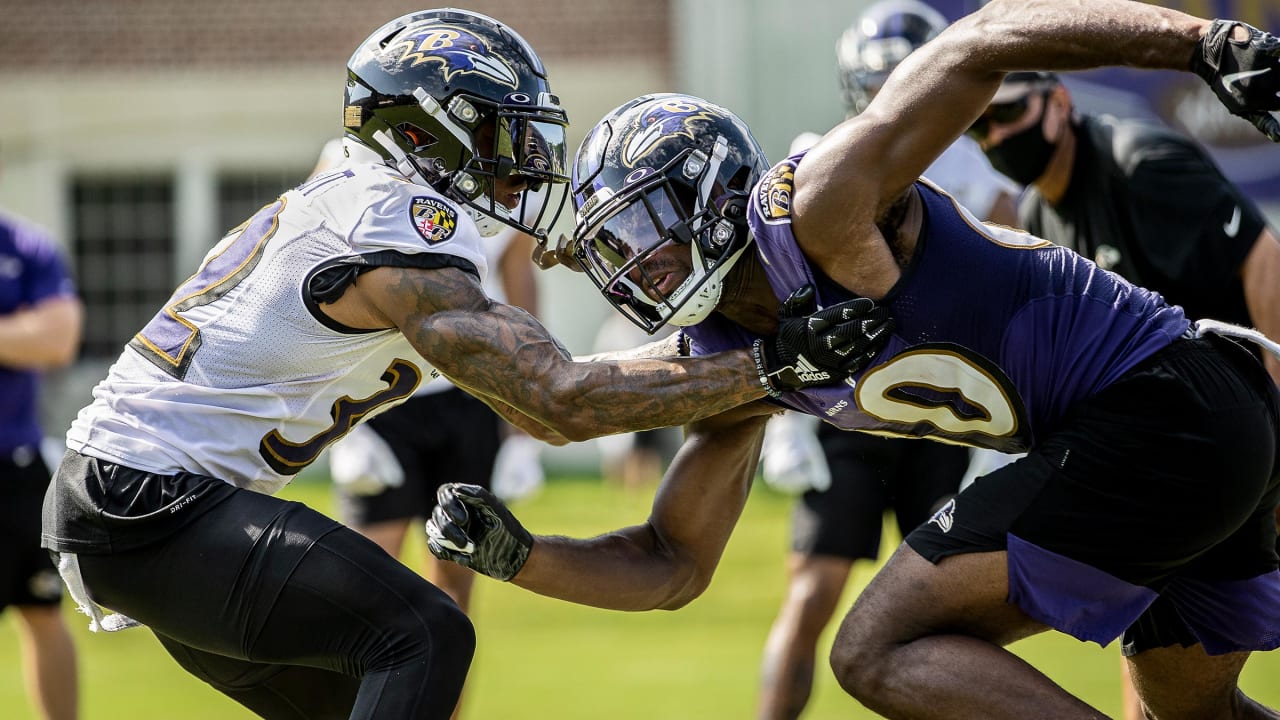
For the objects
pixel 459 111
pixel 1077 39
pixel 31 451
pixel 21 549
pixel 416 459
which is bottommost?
pixel 21 549

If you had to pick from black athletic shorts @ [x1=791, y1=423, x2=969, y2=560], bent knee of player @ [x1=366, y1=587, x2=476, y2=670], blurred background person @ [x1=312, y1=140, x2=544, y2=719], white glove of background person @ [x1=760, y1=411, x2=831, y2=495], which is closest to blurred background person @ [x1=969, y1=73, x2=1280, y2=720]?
black athletic shorts @ [x1=791, y1=423, x2=969, y2=560]

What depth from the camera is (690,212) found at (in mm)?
3475

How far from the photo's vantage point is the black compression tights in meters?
3.15

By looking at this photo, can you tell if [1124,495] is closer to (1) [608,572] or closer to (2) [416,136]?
(1) [608,572]

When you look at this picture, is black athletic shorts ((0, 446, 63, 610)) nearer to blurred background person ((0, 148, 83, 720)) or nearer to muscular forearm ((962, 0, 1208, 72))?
blurred background person ((0, 148, 83, 720))

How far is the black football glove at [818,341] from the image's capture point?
317 cm

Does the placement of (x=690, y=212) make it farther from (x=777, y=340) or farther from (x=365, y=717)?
(x=365, y=717)

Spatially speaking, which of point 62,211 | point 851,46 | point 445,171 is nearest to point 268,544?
point 445,171

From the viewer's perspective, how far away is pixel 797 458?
5688 mm

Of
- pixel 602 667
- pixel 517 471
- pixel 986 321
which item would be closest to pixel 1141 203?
pixel 986 321

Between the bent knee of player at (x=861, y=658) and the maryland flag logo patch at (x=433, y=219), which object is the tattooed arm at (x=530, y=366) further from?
the bent knee of player at (x=861, y=658)

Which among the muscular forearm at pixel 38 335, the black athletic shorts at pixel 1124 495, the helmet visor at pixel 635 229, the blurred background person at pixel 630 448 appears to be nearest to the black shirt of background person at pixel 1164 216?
the black athletic shorts at pixel 1124 495

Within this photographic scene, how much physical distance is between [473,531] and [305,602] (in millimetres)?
532

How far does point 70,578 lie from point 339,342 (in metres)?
0.83
